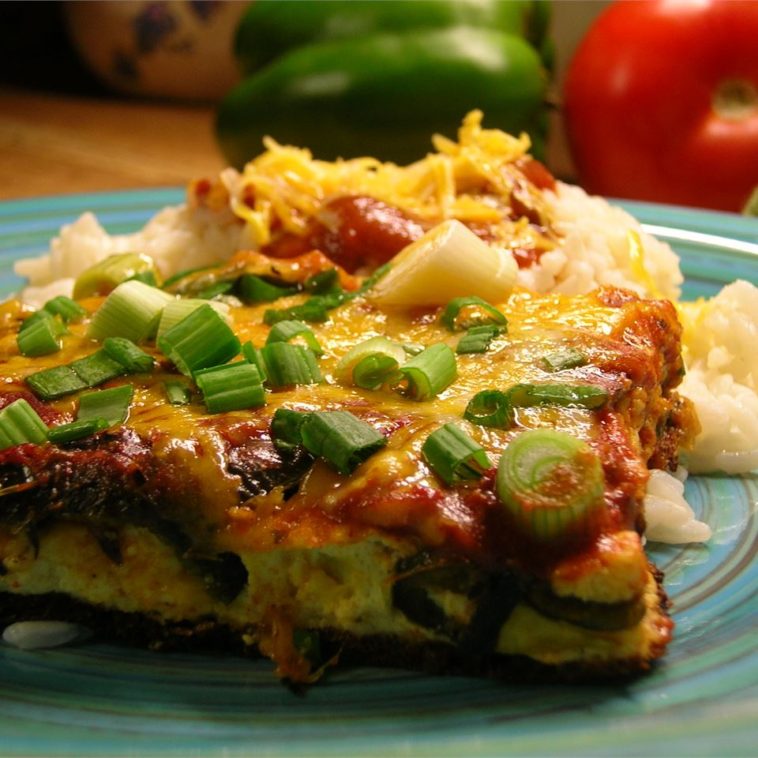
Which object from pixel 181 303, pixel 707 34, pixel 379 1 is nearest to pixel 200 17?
pixel 379 1

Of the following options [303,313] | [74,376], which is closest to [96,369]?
[74,376]

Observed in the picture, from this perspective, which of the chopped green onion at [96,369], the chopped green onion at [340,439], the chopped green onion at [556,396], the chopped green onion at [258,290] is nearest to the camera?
the chopped green onion at [340,439]

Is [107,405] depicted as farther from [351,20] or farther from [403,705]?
[351,20]

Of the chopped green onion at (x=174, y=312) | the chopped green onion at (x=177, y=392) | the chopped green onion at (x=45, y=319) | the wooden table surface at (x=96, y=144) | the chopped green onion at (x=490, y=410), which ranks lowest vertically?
the wooden table surface at (x=96, y=144)

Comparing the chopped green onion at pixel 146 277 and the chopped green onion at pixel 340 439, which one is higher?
the chopped green onion at pixel 340 439

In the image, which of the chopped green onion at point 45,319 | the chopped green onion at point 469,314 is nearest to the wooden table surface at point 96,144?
the chopped green onion at point 45,319

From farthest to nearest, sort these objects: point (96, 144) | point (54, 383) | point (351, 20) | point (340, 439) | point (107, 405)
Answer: point (96, 144) < point (351, 20) < point (54, 383) < point (107, 405) < point (340, 439)

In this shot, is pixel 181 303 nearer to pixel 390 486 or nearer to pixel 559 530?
pixel 390 486

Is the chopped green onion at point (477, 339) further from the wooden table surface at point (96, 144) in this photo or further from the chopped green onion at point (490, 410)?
the wooden table surface at point (96, 144)
